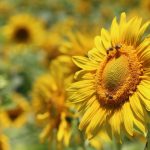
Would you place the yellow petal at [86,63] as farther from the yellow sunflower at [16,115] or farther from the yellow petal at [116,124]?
the yellow sunflower at [16,115]

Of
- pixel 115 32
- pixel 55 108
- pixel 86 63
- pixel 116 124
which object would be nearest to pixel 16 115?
pixel 55 108

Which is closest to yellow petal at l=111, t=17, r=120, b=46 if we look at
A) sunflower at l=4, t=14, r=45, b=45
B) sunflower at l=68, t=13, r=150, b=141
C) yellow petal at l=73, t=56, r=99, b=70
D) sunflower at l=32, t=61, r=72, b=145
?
sunflower at l=68, t=13, r=150, b=141

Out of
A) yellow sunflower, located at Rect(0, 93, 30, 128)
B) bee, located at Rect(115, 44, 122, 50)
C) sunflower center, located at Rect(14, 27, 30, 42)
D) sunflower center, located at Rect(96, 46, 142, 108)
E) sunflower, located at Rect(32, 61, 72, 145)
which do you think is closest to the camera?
sunflower center, located at Rect(96, 46, 142, 108)

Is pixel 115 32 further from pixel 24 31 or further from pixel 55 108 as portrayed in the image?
pixel 24 31

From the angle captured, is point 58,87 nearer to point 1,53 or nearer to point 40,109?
point 40,109

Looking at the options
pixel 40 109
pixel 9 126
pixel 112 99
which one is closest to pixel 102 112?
pixel 112 99

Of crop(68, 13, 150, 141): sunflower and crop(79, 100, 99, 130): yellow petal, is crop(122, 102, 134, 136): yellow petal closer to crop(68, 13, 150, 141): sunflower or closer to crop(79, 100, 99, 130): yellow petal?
crop(68, 13, 150, 141): sunflower

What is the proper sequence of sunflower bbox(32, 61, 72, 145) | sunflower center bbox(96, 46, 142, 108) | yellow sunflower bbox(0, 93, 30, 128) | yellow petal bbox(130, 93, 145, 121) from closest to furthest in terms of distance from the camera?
yellow petal bbox(130, 93, 145, 121) → sunflower center bbox(96, 46, 142, 108) → sunflower bbox(32, 61, 72, 145) → yellow sunflower bbox(0, 93, 30, 128)
